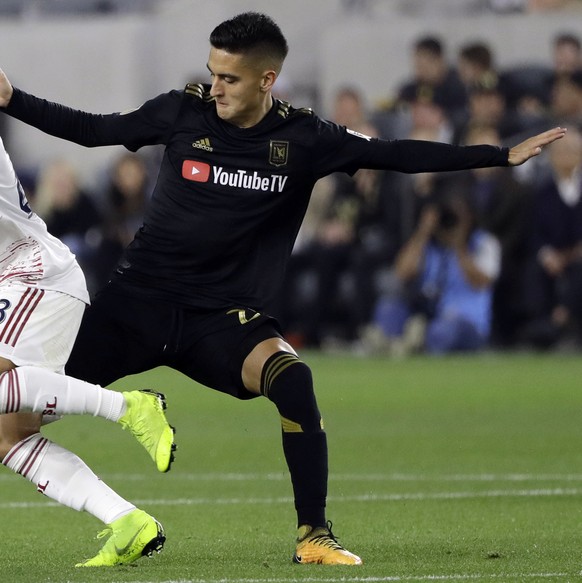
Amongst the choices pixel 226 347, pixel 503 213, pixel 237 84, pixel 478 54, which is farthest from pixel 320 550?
pixel 478 54

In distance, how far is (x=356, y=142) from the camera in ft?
21.4

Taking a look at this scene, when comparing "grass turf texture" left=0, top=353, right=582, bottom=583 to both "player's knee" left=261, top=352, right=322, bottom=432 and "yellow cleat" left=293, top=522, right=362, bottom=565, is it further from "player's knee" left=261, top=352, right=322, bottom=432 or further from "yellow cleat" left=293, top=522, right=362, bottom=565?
"player's knee" left=261, top=352, right=322, bottom=432

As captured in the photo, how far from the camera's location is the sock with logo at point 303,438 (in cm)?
612

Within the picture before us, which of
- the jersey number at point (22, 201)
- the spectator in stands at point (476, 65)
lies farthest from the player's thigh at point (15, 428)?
the spectator in stands at point (476, 65)

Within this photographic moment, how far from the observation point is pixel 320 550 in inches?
238

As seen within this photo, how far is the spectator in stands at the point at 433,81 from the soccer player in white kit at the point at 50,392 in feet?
44.8

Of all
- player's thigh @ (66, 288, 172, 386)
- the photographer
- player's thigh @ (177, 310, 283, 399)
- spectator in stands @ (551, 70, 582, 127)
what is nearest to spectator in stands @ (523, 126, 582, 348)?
the photographer

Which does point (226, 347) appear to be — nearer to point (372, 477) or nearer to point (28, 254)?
point (28, 254)

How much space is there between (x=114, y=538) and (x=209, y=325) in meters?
0.99

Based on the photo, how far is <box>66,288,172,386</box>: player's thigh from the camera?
643cm

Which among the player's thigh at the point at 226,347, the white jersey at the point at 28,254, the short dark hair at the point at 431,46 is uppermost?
the short dark hair at the point at 431,46

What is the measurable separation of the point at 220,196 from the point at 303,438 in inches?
44.5

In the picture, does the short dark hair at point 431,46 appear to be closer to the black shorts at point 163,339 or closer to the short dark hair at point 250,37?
the short dark hair at point 250,37

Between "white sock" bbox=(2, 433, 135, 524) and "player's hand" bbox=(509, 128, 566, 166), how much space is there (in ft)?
6.97
